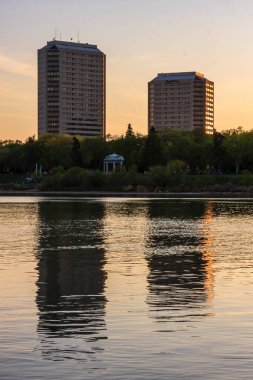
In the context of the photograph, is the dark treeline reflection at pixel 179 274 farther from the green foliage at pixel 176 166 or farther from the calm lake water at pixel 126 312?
the green foliage at pixel 176 166

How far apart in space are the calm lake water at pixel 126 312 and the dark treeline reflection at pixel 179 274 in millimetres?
40

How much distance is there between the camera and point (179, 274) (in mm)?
33031

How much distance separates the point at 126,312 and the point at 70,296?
12.7ft

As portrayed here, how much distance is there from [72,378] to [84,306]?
8295mm

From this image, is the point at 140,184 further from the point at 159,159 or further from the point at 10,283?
the point at 10,283

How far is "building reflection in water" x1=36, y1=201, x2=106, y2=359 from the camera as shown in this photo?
19062 mm

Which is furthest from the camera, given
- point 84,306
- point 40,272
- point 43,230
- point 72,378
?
point 43,230

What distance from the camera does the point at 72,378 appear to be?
1587 centimetres

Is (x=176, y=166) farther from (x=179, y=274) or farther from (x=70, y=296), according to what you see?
(x=70, y=296)

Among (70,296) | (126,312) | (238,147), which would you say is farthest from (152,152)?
(126,312)

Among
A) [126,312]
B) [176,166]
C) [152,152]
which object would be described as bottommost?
[126,312]

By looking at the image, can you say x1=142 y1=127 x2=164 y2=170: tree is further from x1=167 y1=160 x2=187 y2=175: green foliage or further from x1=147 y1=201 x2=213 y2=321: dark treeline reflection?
x1=147 y1=201 x2=213 y2=321: dark treeline reflection

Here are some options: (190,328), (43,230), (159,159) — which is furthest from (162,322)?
(159,159)

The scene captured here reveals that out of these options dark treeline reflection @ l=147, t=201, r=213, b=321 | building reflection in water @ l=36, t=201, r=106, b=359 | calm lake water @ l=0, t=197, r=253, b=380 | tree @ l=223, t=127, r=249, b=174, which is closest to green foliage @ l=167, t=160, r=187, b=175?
tree @ l=223, t=127, r=249, b=174
